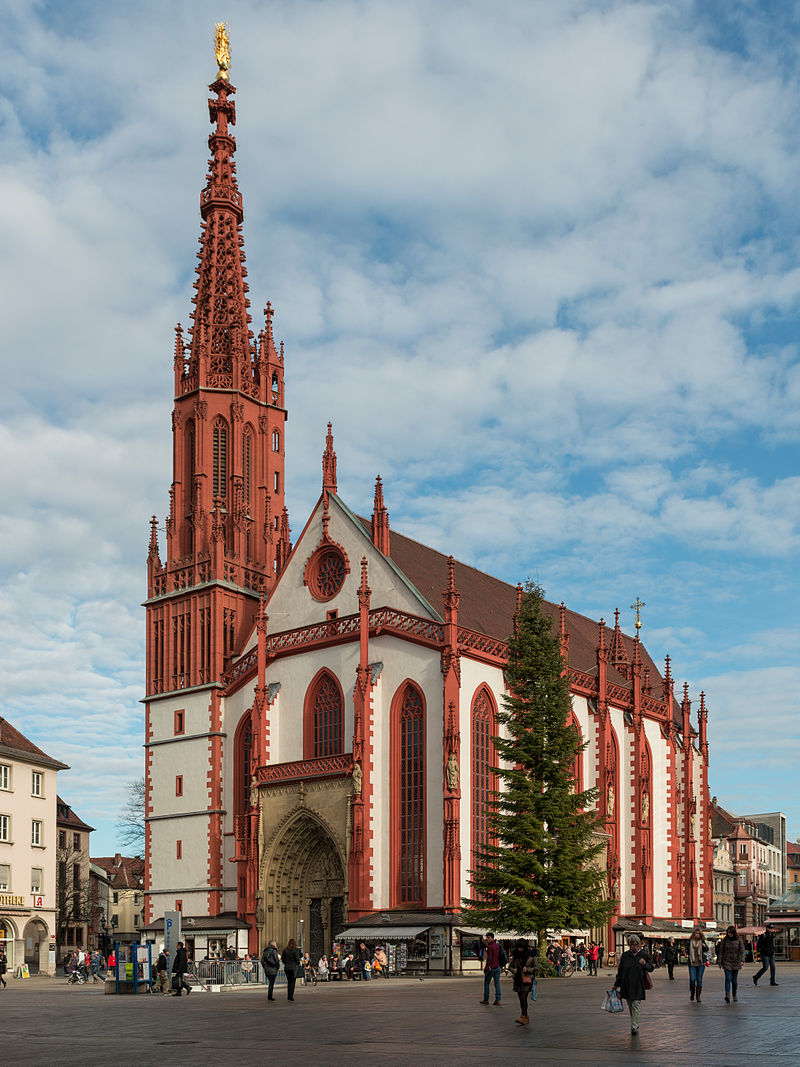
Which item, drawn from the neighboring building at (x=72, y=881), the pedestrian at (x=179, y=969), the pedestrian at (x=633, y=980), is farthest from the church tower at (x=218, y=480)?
the pedestrian at (x=633, y=980)

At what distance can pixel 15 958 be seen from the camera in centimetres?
6344

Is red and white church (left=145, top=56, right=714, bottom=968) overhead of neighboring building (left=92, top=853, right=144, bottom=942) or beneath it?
overhead

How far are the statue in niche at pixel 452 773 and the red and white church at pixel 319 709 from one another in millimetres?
80

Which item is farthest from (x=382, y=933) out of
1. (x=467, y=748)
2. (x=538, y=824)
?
(x=538, y=824)

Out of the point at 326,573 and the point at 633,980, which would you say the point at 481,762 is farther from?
the point at 633,980

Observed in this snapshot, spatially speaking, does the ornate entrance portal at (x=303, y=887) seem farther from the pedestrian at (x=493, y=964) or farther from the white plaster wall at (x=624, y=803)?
the pedestrian at (x=493, y=964)

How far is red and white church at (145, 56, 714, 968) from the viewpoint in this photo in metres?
49.5

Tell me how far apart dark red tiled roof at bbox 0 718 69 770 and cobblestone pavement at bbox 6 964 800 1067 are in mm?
34962

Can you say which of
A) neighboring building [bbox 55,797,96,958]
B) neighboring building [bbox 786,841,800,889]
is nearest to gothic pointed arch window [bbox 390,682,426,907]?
neighboring building [bbox 55,797,96,958]

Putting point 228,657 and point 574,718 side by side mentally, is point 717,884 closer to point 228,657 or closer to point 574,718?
point 574,718

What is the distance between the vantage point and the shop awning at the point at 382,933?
154 feet

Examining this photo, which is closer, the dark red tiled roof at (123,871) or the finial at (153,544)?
the finial at (153,544)

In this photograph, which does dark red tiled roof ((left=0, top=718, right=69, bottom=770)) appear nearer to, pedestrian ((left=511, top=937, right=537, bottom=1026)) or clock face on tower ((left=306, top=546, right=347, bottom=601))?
clock face on tower ((left=306, top=546, right=347, bottom=601))

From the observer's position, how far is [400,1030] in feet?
68.6
